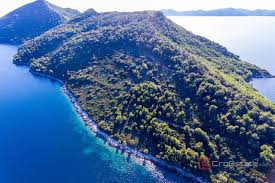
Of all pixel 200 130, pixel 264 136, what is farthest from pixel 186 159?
pixel 264 136

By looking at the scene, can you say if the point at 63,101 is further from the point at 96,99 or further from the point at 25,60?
the point at 25,60

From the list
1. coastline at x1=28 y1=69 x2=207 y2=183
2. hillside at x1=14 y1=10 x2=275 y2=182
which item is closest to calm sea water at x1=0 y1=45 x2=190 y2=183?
coastline at x1=28 y1=69 x2=207 y2=183

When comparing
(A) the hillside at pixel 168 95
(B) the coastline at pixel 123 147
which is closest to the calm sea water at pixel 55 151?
(B) the coastline at pixel 123 147

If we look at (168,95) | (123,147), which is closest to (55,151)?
(123,147)

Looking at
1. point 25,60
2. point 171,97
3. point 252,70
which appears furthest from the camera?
point 25,60

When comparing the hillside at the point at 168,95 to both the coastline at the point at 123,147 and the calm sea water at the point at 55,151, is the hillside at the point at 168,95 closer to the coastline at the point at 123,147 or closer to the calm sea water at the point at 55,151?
the coastline at the point at 123,147
